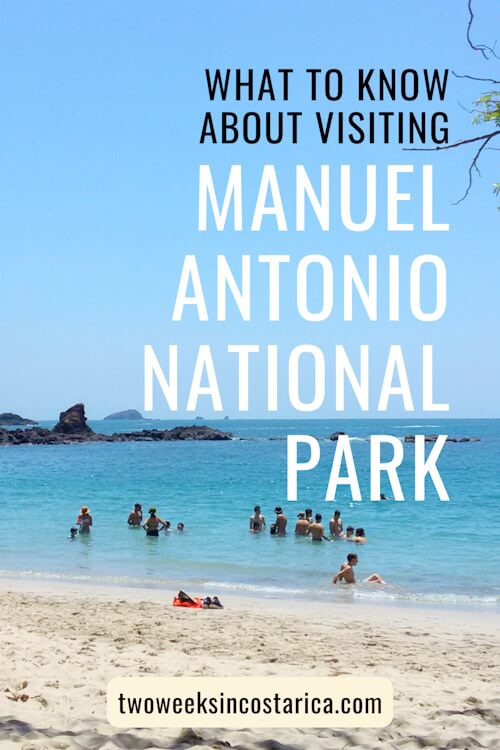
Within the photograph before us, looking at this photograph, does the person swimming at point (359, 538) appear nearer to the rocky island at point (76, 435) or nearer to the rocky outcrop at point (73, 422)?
the rocky island at point (76, 435)

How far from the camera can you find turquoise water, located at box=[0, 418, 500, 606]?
15.7m

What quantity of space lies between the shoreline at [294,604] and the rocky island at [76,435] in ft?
271

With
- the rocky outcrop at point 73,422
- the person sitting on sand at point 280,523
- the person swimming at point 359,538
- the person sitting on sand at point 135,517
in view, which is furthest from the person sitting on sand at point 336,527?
the rocky outcrop at point 73,422

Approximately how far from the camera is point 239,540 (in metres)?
21.5

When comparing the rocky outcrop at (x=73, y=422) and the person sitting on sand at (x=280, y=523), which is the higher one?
the rocky outcrop at (x=73, y=422)

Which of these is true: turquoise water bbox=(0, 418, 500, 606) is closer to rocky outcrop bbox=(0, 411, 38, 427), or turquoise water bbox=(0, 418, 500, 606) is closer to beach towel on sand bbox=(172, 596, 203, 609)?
beach towel on sand bbox=(172, 596, 203, 609)

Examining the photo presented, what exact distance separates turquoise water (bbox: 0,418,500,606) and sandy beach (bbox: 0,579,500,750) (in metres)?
2.37

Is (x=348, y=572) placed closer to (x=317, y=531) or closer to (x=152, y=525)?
(x=317, y=531)

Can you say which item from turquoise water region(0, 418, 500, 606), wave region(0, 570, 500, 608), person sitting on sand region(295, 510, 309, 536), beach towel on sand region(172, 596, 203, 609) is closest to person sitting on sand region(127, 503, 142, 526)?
turquoise water region(0, 418, 500, 606)

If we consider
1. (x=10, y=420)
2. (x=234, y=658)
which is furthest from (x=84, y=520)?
(x=10, y=420)

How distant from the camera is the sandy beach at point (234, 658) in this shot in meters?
5.48

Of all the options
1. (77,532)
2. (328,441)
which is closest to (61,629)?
(77,532)

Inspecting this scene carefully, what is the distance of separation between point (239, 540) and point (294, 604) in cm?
846

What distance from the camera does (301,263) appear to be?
13570 mm
